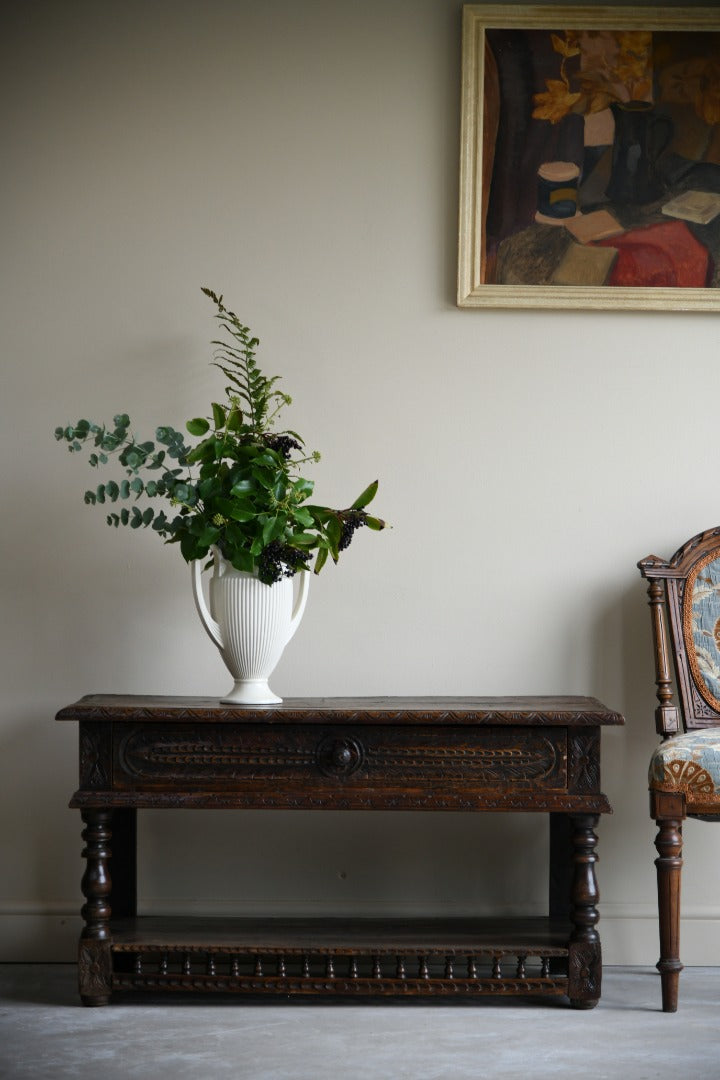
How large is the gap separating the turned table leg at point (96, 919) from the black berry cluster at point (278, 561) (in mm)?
644

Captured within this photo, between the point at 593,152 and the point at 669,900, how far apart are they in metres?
1.93

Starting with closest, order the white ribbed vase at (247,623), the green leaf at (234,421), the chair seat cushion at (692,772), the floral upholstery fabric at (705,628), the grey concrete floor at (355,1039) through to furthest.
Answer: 1. the grey concrete floor at (355,1039)
2. the chair seat cushion at (692,772)
3. the white ribbed vase at (247,623)
4. the green leaf at (234,421)
5. the floral upholstery fabric at (705,628)

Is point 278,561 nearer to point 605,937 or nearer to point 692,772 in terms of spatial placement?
point 692,772

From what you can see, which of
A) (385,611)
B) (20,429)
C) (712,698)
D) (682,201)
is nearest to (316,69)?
(682,201)

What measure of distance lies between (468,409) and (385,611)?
1.95ft

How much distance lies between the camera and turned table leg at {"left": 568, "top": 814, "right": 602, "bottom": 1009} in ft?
7.79

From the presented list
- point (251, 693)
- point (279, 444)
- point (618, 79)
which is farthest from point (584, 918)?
point (618, 79)

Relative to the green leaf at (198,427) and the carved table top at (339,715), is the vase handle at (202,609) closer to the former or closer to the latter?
the carved table top at (339,715)

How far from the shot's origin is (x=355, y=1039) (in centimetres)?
222

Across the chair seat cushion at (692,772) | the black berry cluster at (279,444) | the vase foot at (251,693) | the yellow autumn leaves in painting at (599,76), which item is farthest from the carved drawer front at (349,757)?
the yellow autumn leaves in painting at (599,76)

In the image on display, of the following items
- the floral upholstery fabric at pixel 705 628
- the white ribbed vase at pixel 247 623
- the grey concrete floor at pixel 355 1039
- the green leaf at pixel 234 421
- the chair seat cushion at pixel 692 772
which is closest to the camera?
the grey concrete floor at pixel 355 1039

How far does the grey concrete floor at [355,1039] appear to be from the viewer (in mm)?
2057

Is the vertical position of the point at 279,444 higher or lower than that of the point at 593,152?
lower

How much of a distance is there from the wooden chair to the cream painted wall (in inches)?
5.8
